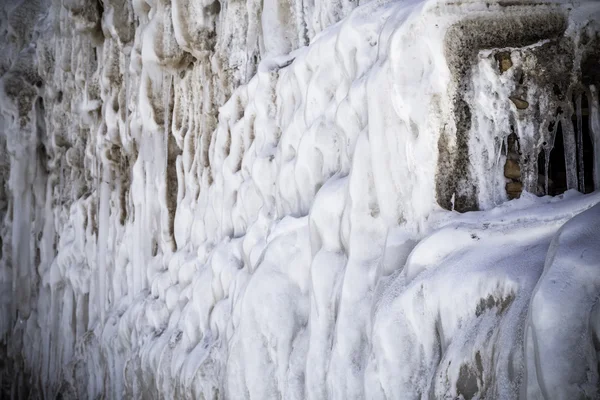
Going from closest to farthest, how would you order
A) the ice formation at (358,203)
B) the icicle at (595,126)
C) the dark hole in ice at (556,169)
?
the ice formation at (358,203) < the icicle at (595,126) < the dark hole in ice at (556,169)

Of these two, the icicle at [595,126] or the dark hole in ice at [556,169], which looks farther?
the dark hole in ice at [556,169]

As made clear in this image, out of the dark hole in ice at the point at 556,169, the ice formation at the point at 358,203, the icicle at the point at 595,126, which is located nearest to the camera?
the ice formation at the point at 358,203

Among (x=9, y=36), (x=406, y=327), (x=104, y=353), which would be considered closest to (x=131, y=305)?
(x=104, y=353)

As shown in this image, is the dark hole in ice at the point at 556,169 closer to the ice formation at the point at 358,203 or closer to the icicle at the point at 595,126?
the ice formation at the point at 358,203

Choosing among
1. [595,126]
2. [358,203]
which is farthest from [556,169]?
[358,203]

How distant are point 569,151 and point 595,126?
115 millimetres

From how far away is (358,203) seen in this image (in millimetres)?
2906

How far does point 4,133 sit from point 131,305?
4365 millimetres

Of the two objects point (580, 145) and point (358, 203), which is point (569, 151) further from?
point (358, 203)

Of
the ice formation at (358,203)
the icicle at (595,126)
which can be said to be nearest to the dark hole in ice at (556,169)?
the ice formation at (358,203)

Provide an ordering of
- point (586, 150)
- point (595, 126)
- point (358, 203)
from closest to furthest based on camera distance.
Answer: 1. point (595, 126)
2. point (586, 150)
3. point (358, 203)

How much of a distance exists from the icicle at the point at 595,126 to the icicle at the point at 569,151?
0.21 feet

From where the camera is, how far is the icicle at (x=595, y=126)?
2464mm

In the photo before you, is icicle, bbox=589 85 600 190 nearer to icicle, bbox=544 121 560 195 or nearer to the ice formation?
the ice formation
